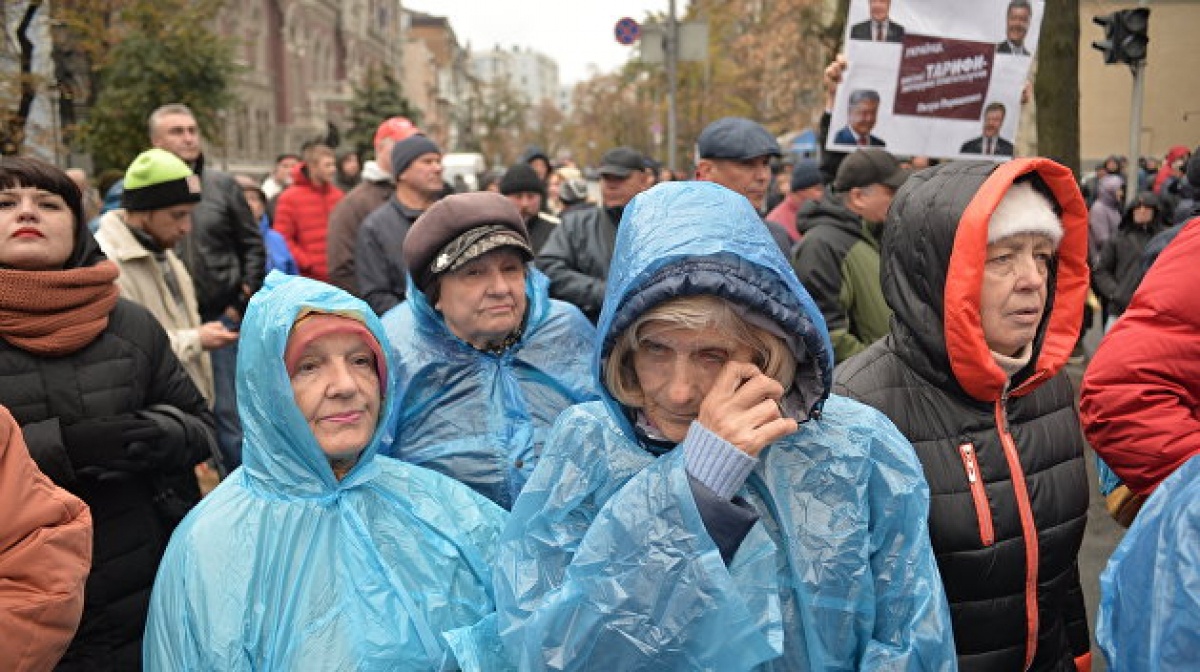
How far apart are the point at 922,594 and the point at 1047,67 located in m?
9.83

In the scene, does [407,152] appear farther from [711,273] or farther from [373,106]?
[373,106]

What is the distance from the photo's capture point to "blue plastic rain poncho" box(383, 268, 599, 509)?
334cm

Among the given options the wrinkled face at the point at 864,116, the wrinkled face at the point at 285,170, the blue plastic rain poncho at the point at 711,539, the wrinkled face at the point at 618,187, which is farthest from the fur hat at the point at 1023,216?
the wrinkled face at the point at 285,170

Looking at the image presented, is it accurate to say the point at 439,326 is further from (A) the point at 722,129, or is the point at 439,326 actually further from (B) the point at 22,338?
(A) the point at 722,129

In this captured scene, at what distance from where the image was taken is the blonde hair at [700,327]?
78.8 inches

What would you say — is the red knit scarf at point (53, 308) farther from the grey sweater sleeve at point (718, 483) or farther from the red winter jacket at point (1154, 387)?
the red winter jacket at point (1154, 387)

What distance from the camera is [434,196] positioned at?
680 cm

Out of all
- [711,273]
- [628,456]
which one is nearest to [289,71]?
[628,456]

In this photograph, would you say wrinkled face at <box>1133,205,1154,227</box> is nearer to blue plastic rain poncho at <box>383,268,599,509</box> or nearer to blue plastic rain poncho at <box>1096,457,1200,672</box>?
blue plastic rain poncho at <box>383,268,599,509</box>

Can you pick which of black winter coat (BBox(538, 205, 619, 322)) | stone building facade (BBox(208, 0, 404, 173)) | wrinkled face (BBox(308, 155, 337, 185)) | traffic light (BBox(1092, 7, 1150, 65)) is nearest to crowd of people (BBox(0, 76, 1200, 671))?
black winter coat (BBox(538, 205, 619, 322))

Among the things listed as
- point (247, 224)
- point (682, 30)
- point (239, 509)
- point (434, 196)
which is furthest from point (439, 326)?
point (682, 30)

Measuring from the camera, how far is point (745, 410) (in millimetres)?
1904

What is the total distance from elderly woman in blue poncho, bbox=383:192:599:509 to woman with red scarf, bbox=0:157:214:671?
83 cm

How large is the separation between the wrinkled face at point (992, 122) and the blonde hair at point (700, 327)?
5080 mm
